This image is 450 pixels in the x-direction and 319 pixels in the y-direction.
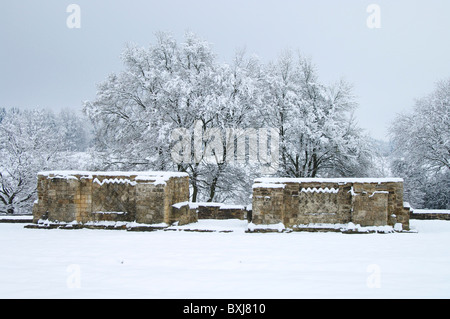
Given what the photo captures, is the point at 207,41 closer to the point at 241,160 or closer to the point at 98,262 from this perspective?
the point at 241,160

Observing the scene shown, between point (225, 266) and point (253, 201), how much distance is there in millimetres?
4930

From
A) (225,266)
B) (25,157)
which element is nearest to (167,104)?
(25,157)

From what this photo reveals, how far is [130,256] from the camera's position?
699 centimetres

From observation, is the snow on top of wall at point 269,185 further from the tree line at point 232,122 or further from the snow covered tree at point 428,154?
the snow covered tree at point 428,154

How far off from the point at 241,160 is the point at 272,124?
326 cm

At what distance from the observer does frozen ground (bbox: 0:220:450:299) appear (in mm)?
4723

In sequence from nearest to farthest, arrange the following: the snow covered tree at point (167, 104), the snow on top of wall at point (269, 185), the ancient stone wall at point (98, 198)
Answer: the snow on top of wall at point (269, 185) → the ancient stone wall at point (98, 198) → the snow covered tree at point (167, 104)

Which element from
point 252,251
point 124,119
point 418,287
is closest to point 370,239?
point 252,251

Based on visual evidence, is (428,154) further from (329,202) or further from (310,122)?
(329,202)

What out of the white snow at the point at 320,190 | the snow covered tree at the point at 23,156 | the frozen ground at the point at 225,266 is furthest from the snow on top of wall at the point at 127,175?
the snow covered tree at the point at 23,156

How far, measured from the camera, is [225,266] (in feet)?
20.1

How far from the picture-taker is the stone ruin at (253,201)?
10703 mm

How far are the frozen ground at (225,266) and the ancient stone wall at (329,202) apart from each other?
3.95ft
